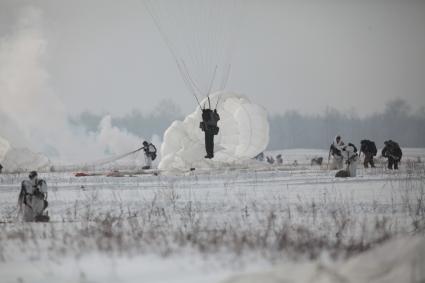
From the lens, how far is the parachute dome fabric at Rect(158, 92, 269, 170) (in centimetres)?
3638

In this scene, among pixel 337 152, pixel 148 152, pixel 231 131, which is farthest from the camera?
pixel 231 131

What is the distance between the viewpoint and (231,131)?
36.8 m

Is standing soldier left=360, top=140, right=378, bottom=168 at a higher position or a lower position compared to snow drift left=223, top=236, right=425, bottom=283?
higher

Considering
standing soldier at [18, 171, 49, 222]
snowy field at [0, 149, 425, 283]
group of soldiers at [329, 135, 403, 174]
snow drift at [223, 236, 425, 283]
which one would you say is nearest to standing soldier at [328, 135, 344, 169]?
group of soldiers at [329, 135, 403, 174]

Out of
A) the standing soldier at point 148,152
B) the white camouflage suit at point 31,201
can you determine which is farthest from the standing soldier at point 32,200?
the standing soldier at point 148,152

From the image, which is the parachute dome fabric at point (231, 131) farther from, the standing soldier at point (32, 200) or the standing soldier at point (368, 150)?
the standing soldier at point (32, 200)

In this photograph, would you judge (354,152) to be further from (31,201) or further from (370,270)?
(370,270)

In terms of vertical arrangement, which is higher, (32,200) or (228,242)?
(32,200)

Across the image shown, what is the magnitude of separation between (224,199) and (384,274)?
390 inches

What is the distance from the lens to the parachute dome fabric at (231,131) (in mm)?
36375

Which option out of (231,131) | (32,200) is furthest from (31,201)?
(231,131)

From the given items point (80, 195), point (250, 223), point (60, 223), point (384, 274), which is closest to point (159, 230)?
point (250, 223)

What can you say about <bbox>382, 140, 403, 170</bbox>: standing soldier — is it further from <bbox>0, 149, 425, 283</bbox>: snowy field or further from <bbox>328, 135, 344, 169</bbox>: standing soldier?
<bbox>0, 149, 425, 283</bbox>: snowy field

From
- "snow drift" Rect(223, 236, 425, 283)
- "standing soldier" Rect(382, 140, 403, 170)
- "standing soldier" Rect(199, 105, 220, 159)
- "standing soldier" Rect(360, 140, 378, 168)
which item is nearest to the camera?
"snow drift" Rect(223, 236, 425, 283)
